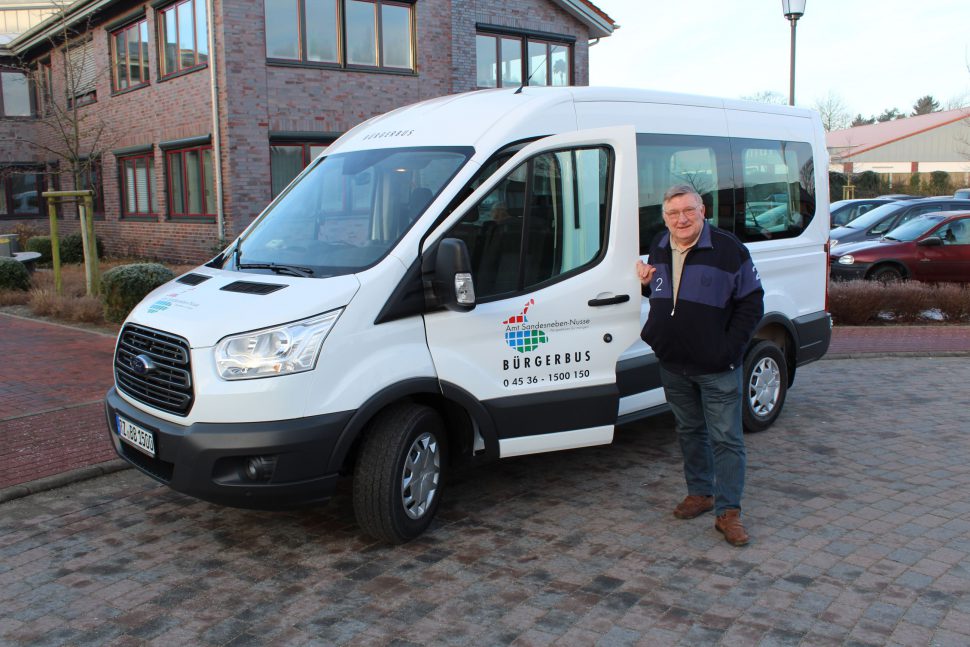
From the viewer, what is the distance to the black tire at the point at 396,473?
4.41 m

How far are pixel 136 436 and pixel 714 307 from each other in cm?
305

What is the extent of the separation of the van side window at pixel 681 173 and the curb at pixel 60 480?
12.5 feet

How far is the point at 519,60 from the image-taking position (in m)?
21.8

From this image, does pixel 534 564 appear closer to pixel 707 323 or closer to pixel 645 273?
pixel 707 323

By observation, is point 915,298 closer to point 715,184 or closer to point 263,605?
point 715,184

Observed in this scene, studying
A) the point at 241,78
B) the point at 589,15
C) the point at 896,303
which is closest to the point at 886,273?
the point at 896,303

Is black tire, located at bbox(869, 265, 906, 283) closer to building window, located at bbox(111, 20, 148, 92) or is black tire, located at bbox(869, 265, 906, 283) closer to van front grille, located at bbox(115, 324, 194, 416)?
van front grille, located at bbox(115, 324, 194, 416)

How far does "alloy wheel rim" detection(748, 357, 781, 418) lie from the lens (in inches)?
261

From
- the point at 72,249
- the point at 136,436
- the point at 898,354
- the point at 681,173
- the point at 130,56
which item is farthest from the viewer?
the point at 72,249

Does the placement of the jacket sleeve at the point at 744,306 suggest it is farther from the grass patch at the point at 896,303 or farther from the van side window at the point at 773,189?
the grass patch at the point at 896,303

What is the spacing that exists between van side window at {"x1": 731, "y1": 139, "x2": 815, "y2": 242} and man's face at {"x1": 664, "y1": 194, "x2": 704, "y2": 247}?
2.06 metres

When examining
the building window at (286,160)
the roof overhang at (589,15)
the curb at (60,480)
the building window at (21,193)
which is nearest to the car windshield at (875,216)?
the roof overhang at (589,15)

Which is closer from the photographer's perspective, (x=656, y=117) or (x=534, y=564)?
(x=534, y=564)

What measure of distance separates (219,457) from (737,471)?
2.65m
